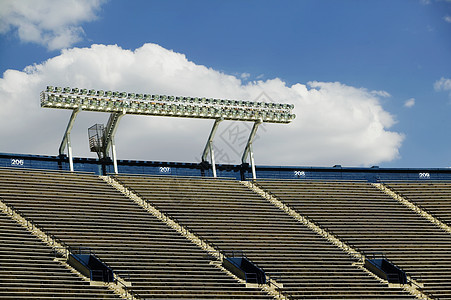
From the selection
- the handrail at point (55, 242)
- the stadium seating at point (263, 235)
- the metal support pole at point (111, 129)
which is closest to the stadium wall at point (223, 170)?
the metal support pole at point (111, 129)

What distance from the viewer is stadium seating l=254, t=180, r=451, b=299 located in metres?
36.2

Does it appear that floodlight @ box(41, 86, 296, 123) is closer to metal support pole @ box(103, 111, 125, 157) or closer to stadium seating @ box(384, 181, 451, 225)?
metal support pole @ box(103, 111, 125, 157)

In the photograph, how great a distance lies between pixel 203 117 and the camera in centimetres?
4634

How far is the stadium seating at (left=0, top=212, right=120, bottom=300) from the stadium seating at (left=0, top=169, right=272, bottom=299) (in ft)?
2.49

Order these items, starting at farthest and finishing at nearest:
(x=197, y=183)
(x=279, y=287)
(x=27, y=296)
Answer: (x=197, y=183) → (x=279, y=287) → (x=27, y=296)

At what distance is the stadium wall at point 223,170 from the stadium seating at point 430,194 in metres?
1.29

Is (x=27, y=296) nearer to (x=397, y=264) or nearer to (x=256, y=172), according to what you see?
(x=397, y=264)

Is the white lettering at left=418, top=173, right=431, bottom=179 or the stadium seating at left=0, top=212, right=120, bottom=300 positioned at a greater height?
the white lettering at left=418, top=173, right=431, bottom=179

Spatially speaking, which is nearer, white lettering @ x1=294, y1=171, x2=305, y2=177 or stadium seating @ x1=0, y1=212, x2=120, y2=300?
stadium seating @ x1=0, y1=212, x2=120, y2=300

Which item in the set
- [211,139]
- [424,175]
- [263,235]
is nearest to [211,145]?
[211,139]

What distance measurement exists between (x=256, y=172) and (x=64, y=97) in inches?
528

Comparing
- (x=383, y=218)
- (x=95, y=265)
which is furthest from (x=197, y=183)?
(x=95, y=265)

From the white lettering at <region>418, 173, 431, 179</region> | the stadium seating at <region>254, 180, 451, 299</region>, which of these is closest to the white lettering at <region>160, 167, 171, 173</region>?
the stadium seating at <region>254, 180, 451, 299</region>

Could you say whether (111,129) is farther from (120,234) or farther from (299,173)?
(299,173)
